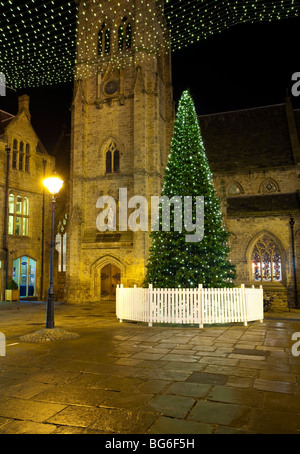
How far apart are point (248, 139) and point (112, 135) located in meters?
10.6

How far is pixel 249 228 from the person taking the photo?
22.0m

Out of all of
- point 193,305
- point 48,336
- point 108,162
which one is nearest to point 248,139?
point 108,162

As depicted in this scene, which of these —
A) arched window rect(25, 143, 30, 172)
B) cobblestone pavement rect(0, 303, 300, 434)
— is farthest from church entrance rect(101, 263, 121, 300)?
cobblestone pavement rect(0, 303, 300, 434)

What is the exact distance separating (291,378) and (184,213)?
24.0 feet

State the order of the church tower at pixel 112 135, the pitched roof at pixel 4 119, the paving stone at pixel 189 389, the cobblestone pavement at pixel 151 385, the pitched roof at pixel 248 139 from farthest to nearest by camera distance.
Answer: the pitched roof at pixel 4 119
the pitched roof at pixel 248 139
the church tower at pixel 112 135
the paving stone at pixel 189 389
the cobblestone pavement at pixel 151 385

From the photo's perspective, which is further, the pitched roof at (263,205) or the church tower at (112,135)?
the pitched roof at (263,205)

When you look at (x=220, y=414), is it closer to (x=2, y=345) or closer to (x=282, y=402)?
(x=282, y=402)

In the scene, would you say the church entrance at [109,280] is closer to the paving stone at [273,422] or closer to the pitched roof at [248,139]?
the pitched roof at [248,139]

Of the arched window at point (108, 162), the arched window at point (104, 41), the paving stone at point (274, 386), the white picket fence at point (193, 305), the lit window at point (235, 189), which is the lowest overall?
the paving stone at point (274, 386)

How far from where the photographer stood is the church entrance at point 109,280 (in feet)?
72.2

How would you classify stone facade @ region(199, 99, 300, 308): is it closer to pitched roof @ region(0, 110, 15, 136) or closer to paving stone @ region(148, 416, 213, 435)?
pitched roof @ region(0, 110, 15, 136)

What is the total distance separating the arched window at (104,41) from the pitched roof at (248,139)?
958 cm

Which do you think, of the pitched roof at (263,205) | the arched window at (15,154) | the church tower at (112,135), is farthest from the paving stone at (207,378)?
the arched window at (15,154)

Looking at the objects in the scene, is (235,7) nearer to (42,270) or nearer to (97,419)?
(97,419)
